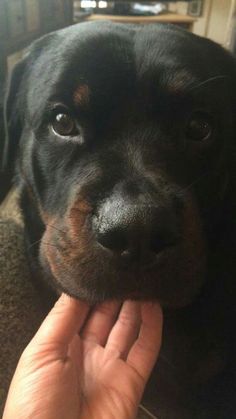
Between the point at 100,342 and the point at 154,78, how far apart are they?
2.32 feet

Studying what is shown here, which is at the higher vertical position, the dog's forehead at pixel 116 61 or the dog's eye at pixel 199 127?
the dog's forehead at pixel 116 61

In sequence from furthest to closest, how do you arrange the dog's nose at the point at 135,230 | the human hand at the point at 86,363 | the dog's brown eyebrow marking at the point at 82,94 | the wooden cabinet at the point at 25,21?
the wooden cabinet at the point at 25,21 → the dog's brown eyebrow marking at the point at 82,94 → the human hand at the point at 86,363 → the dog's nose at the point at 135,230

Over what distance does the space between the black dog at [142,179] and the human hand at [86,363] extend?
0.12 meters

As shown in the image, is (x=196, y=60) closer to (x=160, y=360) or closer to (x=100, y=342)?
(x=100, y=342)

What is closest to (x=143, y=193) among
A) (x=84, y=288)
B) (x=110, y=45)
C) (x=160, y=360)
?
(x=84, y=288)

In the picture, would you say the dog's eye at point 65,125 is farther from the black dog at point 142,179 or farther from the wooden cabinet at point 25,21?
the wooden cabinet at point 25,21

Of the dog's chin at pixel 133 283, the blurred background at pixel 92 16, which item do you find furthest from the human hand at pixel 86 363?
the blurred background at pixel 92 16

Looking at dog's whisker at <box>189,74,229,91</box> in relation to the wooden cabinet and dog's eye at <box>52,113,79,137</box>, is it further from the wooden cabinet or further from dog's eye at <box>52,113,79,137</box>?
the wooden cabinet

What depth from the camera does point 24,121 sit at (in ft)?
4.75

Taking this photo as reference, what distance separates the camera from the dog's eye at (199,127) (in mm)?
1186

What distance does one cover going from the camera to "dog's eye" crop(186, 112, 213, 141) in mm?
1186

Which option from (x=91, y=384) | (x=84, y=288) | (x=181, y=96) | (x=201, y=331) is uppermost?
(x=181, y=96)

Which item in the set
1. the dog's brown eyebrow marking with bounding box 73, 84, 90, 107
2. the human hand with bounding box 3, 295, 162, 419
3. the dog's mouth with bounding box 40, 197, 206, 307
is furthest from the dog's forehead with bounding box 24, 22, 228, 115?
the human hand with bounding box 3, 295, 162, 419

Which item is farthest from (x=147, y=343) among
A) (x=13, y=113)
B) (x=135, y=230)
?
(x=13, y=113)
